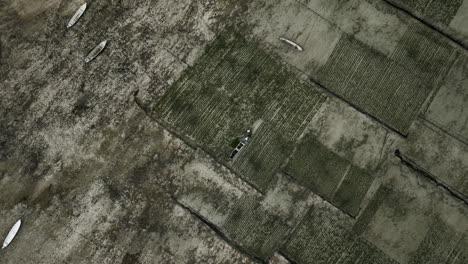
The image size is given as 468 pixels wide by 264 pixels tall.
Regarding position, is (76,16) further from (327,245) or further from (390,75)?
(327,245)

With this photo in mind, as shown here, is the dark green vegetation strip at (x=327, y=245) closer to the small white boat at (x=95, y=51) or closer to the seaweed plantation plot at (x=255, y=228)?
the seaweed plantation plot at (x=255, y=228)

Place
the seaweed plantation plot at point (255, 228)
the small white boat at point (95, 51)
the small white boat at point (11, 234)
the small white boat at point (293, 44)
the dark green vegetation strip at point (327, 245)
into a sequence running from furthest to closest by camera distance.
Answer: the small white boat at point (95, 51) < the small white boat at point (293, 44) < the small white boat at point (11, 234) < the seaweed plantation plot at point (255, 228) < the dark green vegetation strip at point (327, 245)

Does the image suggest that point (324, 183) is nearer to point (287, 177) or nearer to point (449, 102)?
point (287, 177)

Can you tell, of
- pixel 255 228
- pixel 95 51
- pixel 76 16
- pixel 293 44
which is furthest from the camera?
pixel 76 16

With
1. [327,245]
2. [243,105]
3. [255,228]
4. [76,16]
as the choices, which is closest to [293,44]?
[243,105]

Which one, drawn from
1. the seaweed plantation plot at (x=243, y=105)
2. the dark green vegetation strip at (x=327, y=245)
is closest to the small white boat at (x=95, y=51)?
the seaweed plantation plot at (x=243, y=105)

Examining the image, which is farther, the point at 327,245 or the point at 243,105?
the point at 243,105

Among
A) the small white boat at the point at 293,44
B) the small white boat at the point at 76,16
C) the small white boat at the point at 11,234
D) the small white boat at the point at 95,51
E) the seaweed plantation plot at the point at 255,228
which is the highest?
the small white boat at the point at 293,44

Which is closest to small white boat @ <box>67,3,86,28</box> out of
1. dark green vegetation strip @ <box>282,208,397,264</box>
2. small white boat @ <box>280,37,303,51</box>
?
small white boat @ <box>280,37,303,51</box>
